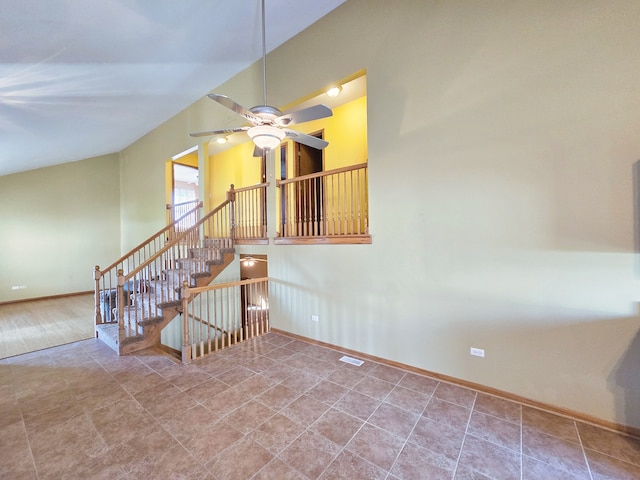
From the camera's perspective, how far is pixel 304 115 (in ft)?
8.36

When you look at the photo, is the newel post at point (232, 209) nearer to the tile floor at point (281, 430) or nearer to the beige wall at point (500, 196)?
the beige wall at point (500, 196)

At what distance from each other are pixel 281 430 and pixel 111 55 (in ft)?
16.1

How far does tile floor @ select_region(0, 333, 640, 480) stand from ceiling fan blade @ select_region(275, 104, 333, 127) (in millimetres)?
2812

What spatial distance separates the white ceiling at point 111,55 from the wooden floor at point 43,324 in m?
3.53

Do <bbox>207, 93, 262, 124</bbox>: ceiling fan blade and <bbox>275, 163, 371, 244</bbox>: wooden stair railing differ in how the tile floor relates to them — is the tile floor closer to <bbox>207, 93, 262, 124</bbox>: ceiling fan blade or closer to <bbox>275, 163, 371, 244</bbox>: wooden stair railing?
<bbox>275, 163, 371, 244</bbox>: wooden stair railing

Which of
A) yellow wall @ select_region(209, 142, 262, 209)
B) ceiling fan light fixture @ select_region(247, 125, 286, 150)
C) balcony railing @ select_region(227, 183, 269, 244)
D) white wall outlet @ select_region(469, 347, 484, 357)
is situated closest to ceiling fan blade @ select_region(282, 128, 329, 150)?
ceiling fan light fixture @ select_region(247, 125, 286, 150)

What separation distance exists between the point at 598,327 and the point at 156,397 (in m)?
4.22

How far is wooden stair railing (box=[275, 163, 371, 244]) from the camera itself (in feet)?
12.4

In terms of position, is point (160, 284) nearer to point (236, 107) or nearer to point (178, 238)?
point (178, 238)

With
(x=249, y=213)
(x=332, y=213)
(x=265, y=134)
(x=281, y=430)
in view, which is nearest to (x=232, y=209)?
(x=249, y=213)

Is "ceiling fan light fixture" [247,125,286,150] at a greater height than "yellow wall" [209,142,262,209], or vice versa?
"yellow wall" [209,142,262,209]

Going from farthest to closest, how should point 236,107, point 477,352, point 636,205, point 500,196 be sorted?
point 477,352
point 500,196
point 236,107
point 636,205

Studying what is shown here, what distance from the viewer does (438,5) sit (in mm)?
2959

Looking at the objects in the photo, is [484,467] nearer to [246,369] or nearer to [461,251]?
[461,251]
